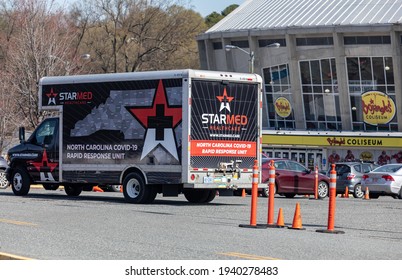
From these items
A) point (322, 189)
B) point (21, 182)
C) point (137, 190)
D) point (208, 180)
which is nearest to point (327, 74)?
point (322, 189)

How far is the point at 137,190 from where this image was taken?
78.2ft

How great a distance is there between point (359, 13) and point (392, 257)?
5319cm

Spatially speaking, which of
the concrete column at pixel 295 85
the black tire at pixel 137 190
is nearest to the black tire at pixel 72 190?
the black tire at pixel 137 190

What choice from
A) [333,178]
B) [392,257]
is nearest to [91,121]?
[333,178]

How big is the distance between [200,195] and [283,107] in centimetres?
4414

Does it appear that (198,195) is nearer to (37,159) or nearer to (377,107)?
(37,159)

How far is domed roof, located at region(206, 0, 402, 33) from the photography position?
6294 centimetres

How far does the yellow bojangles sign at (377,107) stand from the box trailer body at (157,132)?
134 feet

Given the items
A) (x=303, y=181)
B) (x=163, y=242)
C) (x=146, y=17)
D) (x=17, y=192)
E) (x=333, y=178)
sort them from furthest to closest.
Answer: (x=146, y=17), (x=303, y=181), (x=17, y=192), (x=333, y=178), (x=163, y=242)

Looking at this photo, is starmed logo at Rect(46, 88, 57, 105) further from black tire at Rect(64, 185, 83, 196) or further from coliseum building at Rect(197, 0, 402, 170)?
coliseum building at Rect(197, 0, 402, 170)

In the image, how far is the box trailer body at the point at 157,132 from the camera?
22859mm

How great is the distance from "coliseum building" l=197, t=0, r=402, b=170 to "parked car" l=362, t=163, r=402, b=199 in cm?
2823
